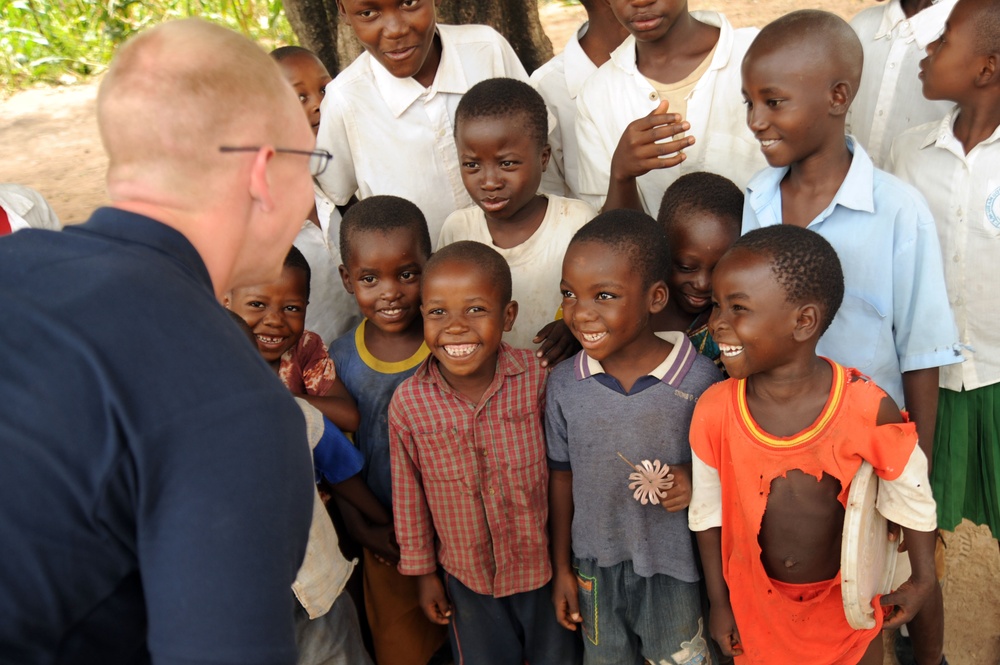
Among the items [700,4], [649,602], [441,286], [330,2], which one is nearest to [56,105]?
[330,2]

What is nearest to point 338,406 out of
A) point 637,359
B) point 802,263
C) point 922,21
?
point 637,359

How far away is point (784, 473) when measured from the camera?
1897 mm

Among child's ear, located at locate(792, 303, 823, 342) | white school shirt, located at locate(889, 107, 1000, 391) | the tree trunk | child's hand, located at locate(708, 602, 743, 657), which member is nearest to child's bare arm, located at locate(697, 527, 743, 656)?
child's hand, located at locate(708, 602, 743, 657)

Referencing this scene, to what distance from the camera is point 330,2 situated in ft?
13.5

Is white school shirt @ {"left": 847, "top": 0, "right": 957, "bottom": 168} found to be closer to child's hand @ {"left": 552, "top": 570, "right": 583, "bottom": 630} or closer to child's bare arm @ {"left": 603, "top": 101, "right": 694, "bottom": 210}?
child's bare arm @ {"left": 603, "top": 101, "right": 694, "bottom": 210}

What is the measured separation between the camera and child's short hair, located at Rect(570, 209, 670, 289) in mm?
2084

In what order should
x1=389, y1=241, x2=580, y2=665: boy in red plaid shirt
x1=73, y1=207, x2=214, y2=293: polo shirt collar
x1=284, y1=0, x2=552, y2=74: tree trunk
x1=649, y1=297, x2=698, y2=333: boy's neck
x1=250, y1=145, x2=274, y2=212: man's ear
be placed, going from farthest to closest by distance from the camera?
x1=284, y1=0, x2=552, y2=74: tree trunk < x1=649, y1=297, x2=698, y2=333: boy's neck < x1=389, y1=241, x2=580, y2=665: boy in red plaid shirt < x1=250, y1=145, x2=274, y2=212: man's ear < x1=73, y1=207, x2=214, y2=293: polo shirt collar

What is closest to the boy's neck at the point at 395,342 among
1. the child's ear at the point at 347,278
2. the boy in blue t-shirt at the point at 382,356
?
the boy in blue t-shirt at the point at 382,356

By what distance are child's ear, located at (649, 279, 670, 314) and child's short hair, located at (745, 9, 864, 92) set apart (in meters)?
0.64

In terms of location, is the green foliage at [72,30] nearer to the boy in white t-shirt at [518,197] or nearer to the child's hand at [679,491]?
the boy in white t-shirt at [518,197]

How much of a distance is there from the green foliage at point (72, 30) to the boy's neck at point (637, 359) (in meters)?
8.37

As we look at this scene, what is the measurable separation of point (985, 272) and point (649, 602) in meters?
1.24

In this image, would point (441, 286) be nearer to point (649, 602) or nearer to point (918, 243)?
point (649, 602)

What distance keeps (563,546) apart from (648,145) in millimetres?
1110
